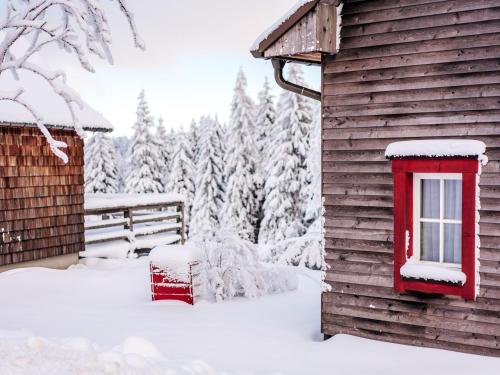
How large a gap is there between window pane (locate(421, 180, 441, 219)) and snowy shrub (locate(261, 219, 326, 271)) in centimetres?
1037

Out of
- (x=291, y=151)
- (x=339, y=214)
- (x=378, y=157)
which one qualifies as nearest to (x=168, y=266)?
(x=339, y=214)

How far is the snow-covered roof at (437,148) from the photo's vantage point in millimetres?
6551

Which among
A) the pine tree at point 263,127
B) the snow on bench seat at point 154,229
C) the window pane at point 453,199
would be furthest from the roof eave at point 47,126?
the pine tree at point 263,127

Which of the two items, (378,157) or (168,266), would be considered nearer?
(378,157)

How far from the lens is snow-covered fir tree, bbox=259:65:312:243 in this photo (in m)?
32.2

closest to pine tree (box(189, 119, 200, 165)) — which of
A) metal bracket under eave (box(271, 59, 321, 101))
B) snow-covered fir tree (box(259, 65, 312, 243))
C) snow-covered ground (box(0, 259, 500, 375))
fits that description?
snow-covered fir tree (box(259, 65, 312, 243))

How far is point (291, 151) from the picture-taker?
32.3m

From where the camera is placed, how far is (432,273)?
6.84 metres

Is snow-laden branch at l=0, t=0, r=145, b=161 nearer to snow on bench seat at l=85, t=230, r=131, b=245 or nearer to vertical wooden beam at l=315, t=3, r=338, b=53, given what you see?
vertical wooden beam at l=315, t=3, r=338, b=53

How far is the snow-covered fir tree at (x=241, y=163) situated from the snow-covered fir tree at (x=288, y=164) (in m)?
3.28

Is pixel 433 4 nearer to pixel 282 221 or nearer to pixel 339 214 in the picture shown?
pixel 339 214

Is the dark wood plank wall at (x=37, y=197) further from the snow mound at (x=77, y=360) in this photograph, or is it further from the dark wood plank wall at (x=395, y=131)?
the dark wood plank wall at (x=395, y=131)

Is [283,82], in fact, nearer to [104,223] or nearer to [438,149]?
[438,149]

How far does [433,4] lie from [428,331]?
4.33m
